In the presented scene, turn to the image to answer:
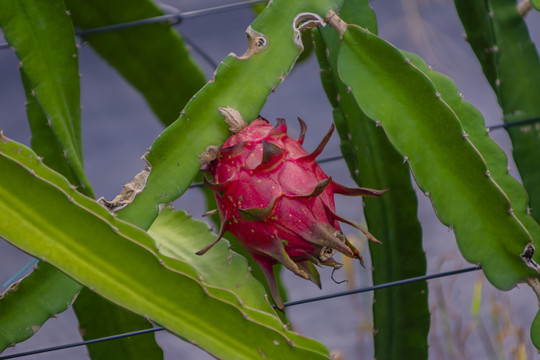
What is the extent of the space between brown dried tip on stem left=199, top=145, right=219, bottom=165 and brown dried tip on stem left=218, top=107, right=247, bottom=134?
27mm

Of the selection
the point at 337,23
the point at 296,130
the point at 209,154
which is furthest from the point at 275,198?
the point at 296,130

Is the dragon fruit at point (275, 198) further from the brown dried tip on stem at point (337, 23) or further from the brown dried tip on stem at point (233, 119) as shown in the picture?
the brown dried tip on stem at point (337, 23)

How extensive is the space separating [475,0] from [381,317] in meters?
0.42

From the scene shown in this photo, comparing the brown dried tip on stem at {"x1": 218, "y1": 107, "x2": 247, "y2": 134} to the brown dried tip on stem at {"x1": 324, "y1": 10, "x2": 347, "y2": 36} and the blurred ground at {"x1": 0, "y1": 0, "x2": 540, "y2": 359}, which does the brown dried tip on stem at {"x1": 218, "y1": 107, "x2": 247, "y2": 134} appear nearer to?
the brown dried tip on stem at {"x1": 324, "y1": 10, "x2": 347, "y2": 36}

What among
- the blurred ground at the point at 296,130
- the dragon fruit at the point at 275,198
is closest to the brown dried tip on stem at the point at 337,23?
the dragon fruit at the point at 275,198

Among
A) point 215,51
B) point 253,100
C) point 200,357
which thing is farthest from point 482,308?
point 253,100

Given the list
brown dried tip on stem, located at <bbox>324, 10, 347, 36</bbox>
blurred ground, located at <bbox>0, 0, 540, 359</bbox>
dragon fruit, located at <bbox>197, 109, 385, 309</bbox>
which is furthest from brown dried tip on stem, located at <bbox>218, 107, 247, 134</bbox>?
blurred ground, located at <bbox>0, 0, 540, 359</bbox>

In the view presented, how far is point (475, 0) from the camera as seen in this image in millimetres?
808

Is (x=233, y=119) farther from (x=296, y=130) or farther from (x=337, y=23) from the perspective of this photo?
(x=296, y=130)

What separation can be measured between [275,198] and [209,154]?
0.32ft

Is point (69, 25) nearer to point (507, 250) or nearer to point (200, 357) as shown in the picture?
point (507, 250)

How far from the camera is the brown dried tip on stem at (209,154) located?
667mm

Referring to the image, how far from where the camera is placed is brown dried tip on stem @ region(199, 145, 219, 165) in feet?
2.19

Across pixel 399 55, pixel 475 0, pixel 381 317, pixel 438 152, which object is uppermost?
pixel 475 0
